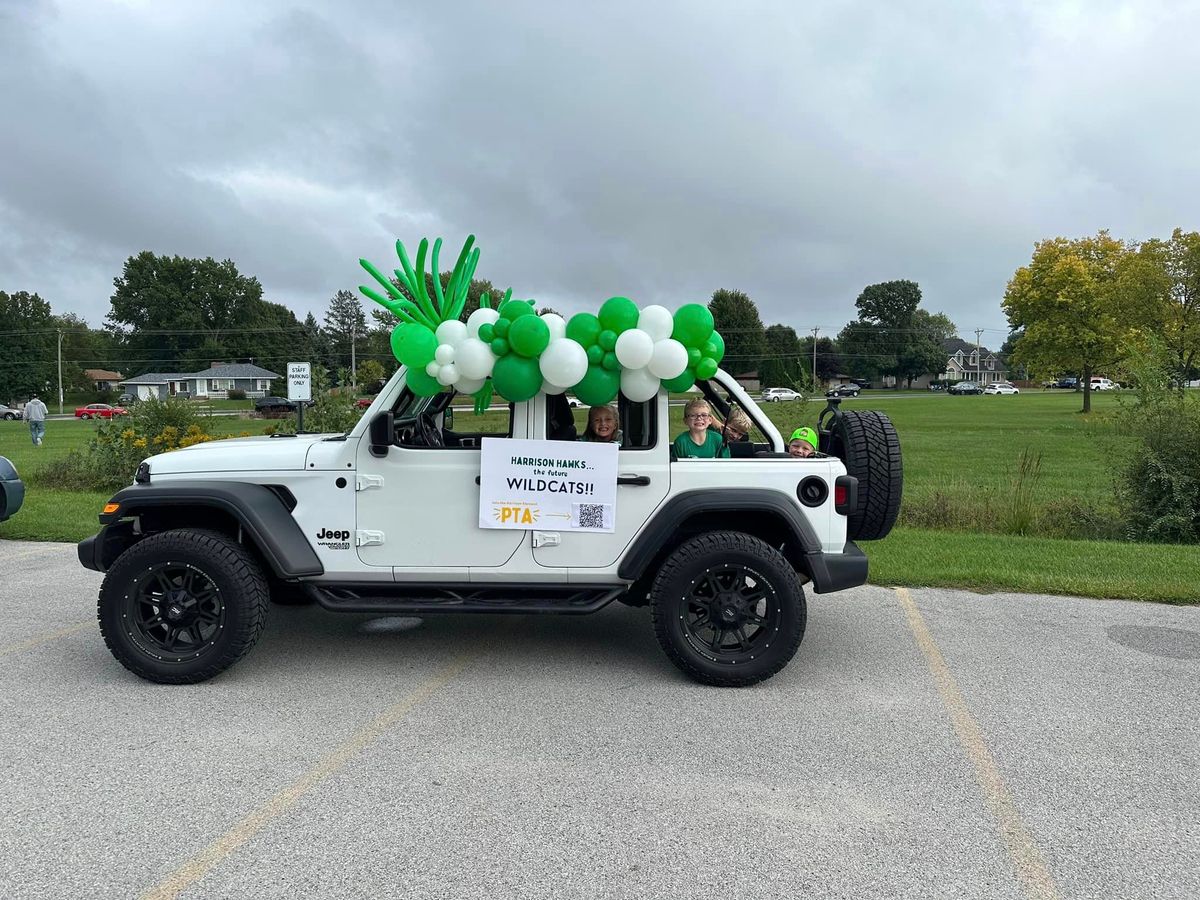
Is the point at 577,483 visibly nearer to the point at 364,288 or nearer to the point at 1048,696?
the point at 364,288

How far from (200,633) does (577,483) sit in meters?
2.18

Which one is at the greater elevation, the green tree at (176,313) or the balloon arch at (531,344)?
the green tree at (176,313)

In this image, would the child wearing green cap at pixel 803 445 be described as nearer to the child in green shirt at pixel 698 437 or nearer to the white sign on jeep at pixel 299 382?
the child in green shirt at pixel 698 437

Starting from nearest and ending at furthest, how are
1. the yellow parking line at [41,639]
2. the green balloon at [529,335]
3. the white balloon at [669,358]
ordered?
the green balloon at [529,335] → the white balloon at [669,358] → the yellow parking line at [41,639]

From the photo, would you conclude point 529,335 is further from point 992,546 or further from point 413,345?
point 992,546

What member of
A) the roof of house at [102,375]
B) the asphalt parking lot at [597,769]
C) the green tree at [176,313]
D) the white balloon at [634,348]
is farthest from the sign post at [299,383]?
the roof of house at [102,375]

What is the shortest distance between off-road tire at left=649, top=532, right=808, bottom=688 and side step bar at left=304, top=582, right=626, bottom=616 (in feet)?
1.10

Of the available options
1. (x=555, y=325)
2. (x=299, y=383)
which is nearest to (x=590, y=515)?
(x=555, y=325)

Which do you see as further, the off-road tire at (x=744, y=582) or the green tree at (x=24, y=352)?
the green tree at (x=24, y=352)

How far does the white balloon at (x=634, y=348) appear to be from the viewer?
14.5ft

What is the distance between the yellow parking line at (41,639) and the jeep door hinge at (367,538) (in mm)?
2333

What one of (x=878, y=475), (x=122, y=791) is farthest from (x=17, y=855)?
(x=878, y=475)

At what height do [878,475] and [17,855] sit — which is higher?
[878,475]

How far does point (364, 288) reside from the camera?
4.65 m
